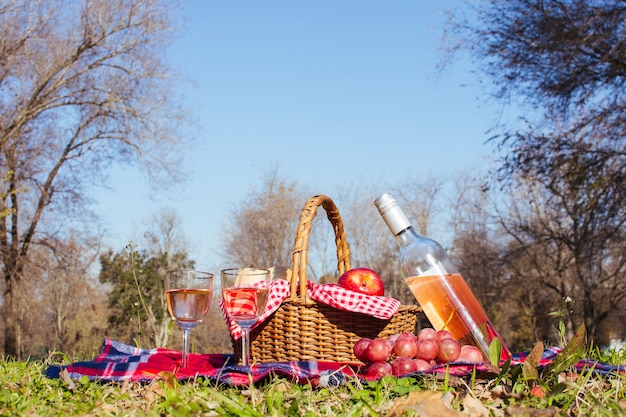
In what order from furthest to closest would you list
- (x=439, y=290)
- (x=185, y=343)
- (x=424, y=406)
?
(x=439, y=290)
(x=185, y=343)
(x=424, y=406)

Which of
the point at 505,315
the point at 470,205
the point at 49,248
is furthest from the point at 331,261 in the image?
the point at 49,248

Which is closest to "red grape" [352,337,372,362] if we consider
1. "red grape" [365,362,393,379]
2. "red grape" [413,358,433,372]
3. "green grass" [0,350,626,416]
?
"red grape" [365,362,393,379]

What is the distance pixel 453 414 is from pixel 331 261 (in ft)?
75.0

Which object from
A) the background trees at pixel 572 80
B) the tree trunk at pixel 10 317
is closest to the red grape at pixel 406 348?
the background trees at pixel 572 80

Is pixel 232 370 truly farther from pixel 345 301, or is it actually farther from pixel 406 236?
pixel 406 236

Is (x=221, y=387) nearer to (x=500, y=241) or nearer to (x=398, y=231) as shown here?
(x=398, y=231)

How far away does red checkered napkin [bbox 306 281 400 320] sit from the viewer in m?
2.85

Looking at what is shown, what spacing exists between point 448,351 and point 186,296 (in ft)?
3.45

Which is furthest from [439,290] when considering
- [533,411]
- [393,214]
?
[533,411]

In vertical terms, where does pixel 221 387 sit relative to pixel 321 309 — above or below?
below

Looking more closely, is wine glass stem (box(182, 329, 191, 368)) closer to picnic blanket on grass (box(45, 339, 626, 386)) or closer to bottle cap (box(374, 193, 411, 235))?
picnic blanket on grass (box(45, 339, 626, 386))

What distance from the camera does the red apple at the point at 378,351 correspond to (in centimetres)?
242

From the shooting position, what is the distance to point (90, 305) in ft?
77.5

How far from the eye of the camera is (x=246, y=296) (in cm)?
252
